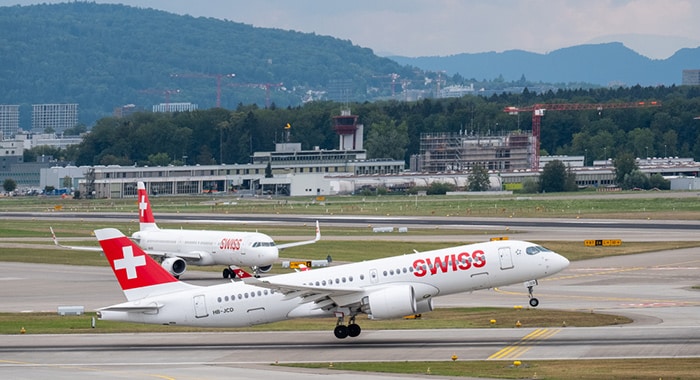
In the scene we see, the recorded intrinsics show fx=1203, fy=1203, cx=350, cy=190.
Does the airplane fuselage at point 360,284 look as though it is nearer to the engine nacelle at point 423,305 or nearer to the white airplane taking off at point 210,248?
the engine nacelle at point 423,305

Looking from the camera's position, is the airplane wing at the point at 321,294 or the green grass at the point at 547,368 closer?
the green grass at the point at 547,368

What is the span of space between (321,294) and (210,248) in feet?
110

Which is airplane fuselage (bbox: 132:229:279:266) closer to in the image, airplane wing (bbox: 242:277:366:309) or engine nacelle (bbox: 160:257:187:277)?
engine nacelle (bbox: 160:257:187:277)

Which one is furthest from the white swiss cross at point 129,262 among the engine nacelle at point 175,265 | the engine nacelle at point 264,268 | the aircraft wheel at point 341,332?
the engine nacelle at point 264,268

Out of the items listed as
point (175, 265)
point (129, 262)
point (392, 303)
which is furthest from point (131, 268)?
point (175, 265)

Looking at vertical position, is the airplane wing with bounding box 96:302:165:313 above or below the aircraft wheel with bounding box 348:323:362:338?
above

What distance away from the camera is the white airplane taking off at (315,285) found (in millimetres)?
50688

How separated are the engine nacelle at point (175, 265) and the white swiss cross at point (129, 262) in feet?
99.5

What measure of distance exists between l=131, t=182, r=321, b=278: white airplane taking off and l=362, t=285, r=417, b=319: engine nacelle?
3100cm

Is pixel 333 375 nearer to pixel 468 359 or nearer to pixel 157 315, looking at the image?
pixel 468 359

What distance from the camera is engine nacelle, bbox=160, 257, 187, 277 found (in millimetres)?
81312

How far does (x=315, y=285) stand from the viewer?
168 feet

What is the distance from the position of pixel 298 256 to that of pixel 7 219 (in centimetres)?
7152

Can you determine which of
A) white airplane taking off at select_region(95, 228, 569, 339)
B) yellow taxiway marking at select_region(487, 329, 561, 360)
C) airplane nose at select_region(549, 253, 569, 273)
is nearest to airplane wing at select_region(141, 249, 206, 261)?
white airplane taking off at select_region(95, 228, 569, 339)
